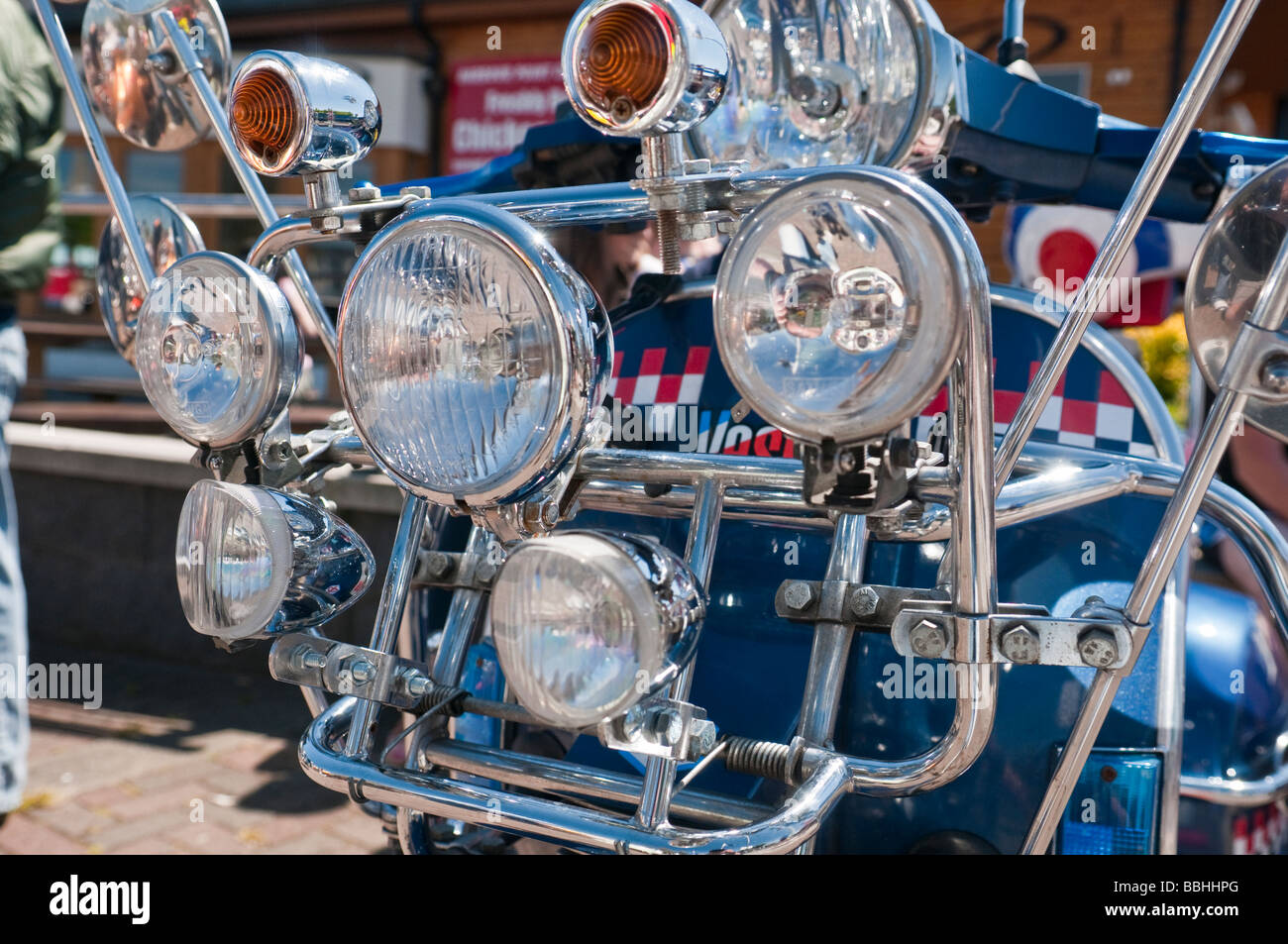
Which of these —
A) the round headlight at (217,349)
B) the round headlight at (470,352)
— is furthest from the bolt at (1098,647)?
the round headlight at (217,349)

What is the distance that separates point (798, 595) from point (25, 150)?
2369mm

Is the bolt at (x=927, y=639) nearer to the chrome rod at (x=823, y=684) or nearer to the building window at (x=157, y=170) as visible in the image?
the chrome rod at (x=823, y=684)

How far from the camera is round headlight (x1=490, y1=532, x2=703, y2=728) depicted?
1.02m

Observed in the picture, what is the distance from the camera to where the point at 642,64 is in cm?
107

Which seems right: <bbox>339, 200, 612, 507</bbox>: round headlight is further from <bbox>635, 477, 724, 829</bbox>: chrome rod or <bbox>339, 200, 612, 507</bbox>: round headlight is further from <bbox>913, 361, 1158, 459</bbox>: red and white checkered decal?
<bbox>913, 361, 1158, 459</bbox>: red and white checkered decal

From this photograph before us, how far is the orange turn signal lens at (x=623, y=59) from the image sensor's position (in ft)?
3.50

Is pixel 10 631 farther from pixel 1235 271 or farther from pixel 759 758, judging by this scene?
pixel 1235 271

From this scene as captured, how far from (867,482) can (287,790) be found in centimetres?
250

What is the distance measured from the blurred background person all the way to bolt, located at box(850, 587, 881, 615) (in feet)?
7.09

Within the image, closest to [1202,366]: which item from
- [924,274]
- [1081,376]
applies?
[924,274]

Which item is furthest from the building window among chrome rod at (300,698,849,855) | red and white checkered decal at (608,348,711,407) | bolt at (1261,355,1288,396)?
bolt at (1261,355,1288,396)

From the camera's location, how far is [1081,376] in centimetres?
175

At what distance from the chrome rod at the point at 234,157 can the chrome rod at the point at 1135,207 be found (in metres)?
0.90
